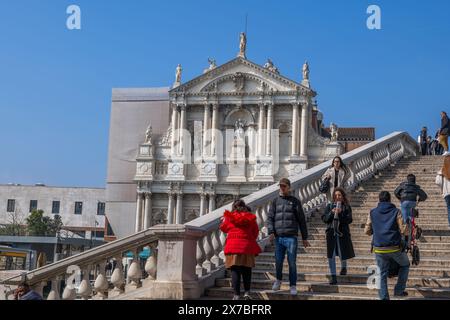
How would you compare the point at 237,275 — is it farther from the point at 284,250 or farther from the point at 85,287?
the point at 85,287

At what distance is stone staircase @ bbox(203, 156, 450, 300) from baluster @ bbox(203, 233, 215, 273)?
0.21 m

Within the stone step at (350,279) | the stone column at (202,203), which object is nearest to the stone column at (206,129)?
the stone column at (202,203)

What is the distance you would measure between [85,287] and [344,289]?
10.2 feet

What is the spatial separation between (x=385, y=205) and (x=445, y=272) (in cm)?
182

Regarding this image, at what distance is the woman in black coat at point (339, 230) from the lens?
8695mm

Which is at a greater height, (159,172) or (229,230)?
(159,172)

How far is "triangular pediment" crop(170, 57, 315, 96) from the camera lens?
48188mm

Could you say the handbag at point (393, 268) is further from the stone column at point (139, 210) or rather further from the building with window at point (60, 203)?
the building with window at point (60, 203)

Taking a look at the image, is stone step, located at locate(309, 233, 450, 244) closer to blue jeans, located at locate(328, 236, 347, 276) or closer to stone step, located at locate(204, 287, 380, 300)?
blue jeans, located at locate(328, 236, 347, 276)
